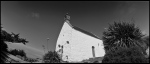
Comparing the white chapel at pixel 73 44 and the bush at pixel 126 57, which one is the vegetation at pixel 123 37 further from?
the white chapel at pixel 73 44

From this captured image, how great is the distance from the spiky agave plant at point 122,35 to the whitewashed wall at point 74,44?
19.4 ft

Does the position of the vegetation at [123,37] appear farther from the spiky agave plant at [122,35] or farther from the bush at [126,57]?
the bush at [126,57]

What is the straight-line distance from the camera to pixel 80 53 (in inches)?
845

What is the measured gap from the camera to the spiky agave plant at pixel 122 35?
14925mm

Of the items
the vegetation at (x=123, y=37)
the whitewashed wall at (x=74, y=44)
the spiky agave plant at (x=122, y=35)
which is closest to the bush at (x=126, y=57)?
the vegetation at (x=123, y=37)

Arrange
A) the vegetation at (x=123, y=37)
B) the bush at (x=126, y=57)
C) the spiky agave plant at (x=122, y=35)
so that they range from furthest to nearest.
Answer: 1. the spiky agave plant at (x=122, y=35)
2. the vegetation at (x=123, y=37)
3. the bush at (x=126, y=57)

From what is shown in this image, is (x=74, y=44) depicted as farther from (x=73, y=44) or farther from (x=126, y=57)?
(x=126, y=57)

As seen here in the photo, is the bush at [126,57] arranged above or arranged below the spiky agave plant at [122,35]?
below

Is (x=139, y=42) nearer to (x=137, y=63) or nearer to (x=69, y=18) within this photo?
(x=137, y=63)

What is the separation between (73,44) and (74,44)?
145 millimetres

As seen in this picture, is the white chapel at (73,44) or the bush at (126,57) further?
the white chapel at (73,44)

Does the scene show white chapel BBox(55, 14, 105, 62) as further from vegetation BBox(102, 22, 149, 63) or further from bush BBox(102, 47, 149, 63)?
bush BBox(102, 47, 149, 63)

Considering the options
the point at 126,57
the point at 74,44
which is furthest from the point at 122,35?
the point at 74,44

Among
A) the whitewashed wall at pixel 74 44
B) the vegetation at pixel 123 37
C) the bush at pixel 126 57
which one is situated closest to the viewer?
the bush at pixel 126 57
